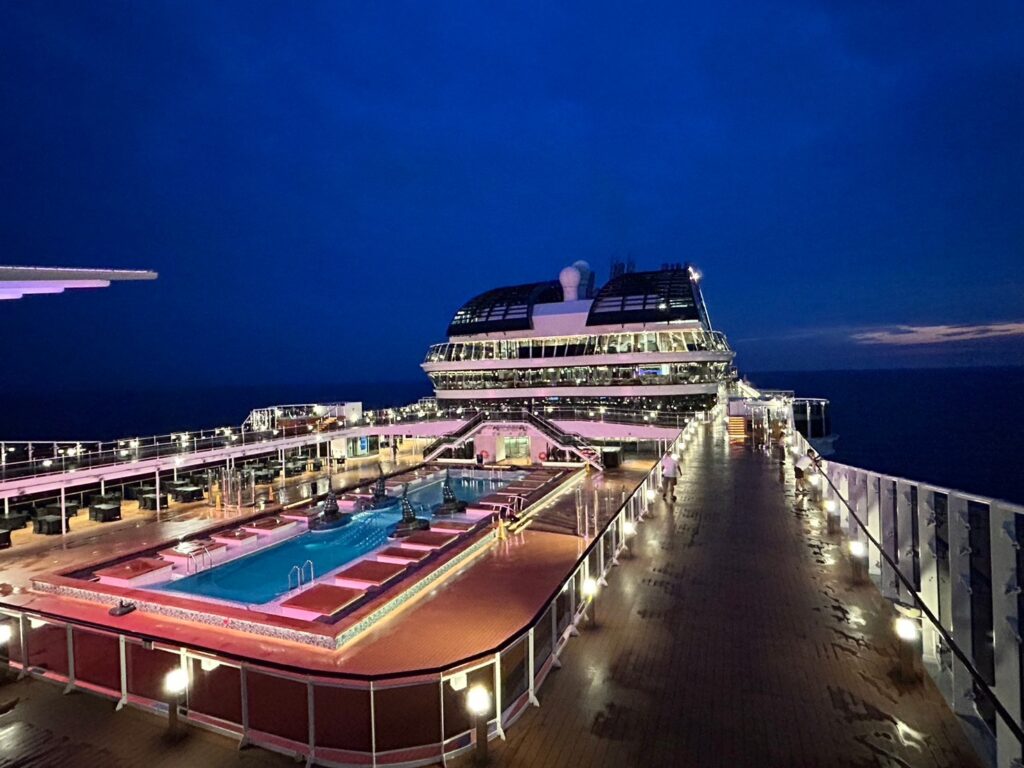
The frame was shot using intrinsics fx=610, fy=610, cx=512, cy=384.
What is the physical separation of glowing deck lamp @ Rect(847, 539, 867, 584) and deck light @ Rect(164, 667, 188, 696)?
9.45 meters

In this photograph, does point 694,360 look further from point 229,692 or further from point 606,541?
point 229,692

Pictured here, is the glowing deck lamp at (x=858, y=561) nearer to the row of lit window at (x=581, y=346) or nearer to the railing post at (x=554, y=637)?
the railing post at (x=554, y=637)

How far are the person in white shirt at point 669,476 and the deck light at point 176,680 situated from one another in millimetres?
12416

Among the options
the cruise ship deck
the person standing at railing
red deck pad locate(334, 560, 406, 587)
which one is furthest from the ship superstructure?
the cruise ship deck

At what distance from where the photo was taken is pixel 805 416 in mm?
40062

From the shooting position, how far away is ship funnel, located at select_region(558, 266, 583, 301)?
50.7 meters

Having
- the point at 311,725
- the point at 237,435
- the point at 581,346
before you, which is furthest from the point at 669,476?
the point at 581,346

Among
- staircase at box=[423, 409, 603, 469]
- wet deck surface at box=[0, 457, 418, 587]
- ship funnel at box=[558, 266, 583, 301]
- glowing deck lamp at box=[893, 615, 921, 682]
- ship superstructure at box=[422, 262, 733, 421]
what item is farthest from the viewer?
ship funnel at box=[558, 266, 583, 301]

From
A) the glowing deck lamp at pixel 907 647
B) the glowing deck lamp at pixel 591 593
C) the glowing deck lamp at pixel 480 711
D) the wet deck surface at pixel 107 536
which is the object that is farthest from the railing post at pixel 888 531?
the wet deck surface at pixel 107 536

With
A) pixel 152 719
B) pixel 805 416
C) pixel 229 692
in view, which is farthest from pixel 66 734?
pixel 805 416

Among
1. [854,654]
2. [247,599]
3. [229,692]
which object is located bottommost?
[247,599]

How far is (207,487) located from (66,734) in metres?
18.2

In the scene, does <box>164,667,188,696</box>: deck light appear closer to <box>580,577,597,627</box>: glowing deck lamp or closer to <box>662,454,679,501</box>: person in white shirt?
<box>580,577,597,627</box>: glowing deck lamp

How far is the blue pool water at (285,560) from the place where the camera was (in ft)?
42.8
